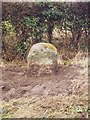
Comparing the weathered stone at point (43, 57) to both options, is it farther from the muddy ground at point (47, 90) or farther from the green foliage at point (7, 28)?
the green foliage at point (7, 28)

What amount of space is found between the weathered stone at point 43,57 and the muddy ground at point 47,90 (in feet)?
0.31

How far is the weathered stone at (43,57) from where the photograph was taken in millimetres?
4363

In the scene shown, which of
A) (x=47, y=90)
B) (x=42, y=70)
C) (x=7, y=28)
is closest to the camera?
(x=47, y=90)

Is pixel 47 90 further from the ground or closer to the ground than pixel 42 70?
closer to the ground

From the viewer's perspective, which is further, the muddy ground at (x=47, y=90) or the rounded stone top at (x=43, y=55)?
the rounded stone top at (x=43, y=55)

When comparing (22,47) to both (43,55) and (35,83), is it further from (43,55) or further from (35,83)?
(35,83)

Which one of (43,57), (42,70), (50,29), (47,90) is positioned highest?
(50,29)

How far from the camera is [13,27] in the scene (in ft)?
14.9

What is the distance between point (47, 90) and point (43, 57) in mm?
461

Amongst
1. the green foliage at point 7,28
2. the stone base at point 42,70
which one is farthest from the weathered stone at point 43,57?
the green foliage at point 7,28

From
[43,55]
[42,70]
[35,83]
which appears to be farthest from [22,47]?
[35,83]

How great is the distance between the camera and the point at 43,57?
14.5 feet

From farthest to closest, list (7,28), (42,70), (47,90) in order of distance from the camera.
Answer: (7,28), (42,70), (47,90)

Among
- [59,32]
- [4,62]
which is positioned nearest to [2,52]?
[4,62]
